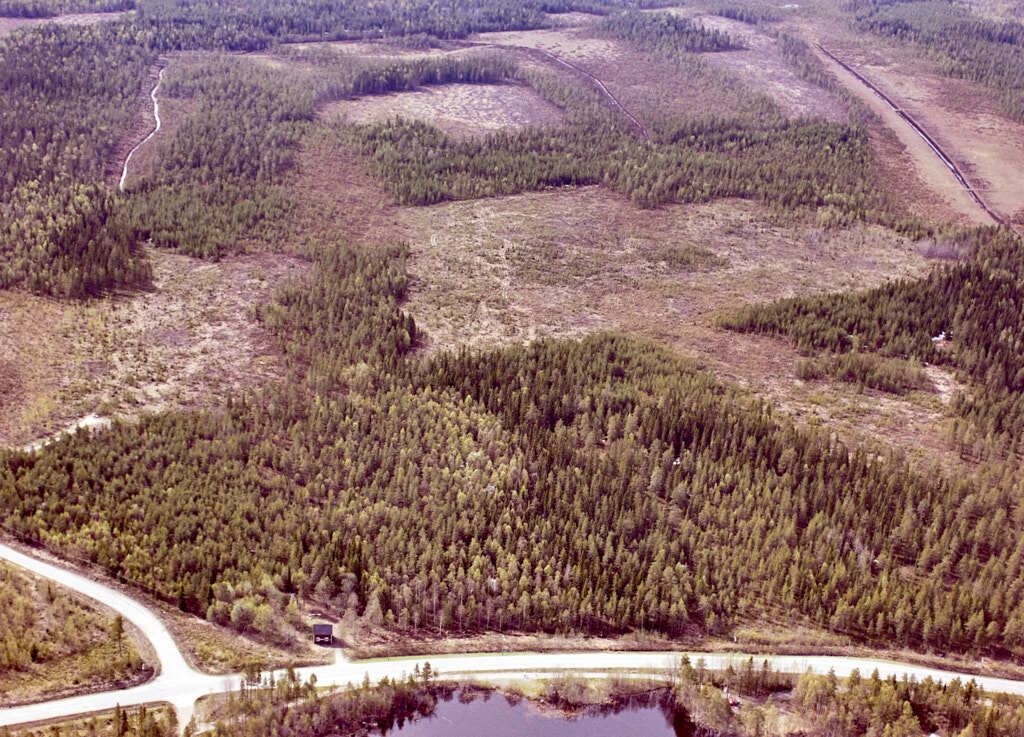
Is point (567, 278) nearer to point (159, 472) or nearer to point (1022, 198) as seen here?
point (159, 472)

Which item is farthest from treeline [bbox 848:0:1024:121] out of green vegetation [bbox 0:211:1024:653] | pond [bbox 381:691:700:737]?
pond [bbox 381:691:700:737]

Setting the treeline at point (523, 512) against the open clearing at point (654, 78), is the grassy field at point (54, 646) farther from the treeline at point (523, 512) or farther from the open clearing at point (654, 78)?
the open clearing at point (654, 78)

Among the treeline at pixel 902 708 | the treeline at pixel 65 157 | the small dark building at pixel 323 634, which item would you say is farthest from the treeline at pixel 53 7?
the treeline at pixel 902 708

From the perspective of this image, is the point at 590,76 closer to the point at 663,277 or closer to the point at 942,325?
the point at 663,277

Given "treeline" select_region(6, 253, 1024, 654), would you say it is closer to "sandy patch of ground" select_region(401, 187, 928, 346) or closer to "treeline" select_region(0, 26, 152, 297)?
"sandy patch of ground" select_region(401, 187, 928, 346)

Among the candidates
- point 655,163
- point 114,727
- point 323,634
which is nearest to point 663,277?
point 655,163
